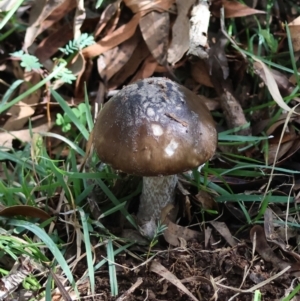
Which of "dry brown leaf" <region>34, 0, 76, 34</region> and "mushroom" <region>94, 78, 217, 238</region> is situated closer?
"mushroom" <region>94, 78, 217, 238</region>

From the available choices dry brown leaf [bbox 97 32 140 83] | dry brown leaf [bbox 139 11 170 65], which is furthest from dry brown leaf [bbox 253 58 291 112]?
dry brown leaf [bbox 97 32 140 83]

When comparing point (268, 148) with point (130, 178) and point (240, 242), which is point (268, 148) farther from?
point (130, 178)

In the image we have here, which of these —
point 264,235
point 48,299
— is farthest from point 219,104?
point 48,299

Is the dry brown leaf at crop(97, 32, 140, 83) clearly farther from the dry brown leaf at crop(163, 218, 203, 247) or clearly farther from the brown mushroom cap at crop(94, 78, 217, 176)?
the dry brown leaf at crop(163, 218, 203, 247)

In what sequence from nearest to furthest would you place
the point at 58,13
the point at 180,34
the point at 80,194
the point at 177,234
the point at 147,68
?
the point at 177,234 < the point at 80,194 < the point at 180,34 < the point at 147,68 < the point at 58,13

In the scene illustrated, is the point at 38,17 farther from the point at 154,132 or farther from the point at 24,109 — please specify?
the point at 154,132

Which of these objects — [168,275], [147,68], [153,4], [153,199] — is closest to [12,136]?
[147,68]
